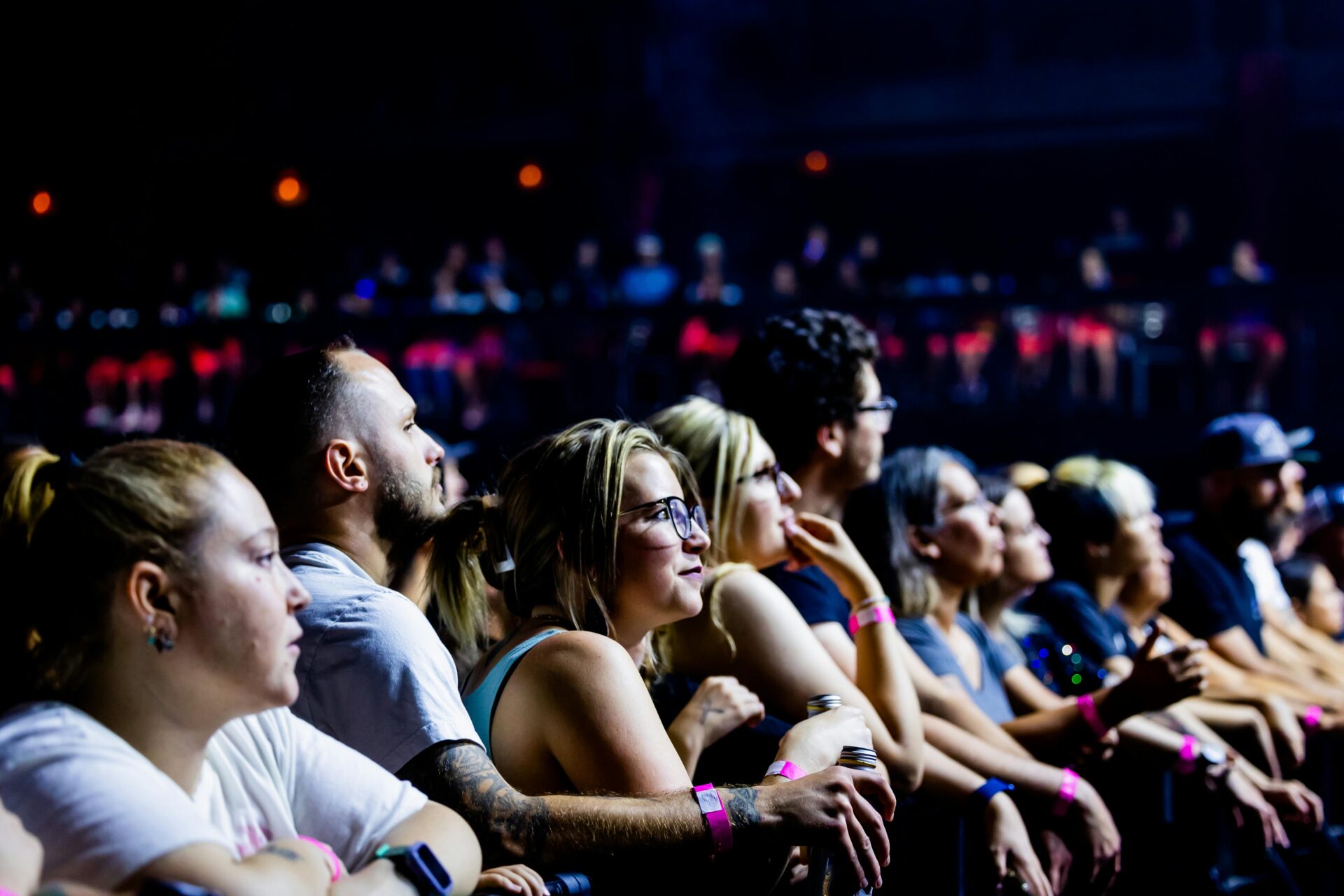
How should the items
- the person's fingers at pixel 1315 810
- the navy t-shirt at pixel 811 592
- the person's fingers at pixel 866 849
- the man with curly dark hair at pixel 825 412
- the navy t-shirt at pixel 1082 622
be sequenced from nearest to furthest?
the person's fingers at pixel 866 849
the navy t-shirt at pixel 811 592
the man with curly dark hair at pixel 825 412
the person's fingers at pixel 1315 810
the navy t-shirt at pixel 1082 622

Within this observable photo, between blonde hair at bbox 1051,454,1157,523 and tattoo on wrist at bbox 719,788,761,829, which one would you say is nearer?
tattoo on wrist at bbox 719,788,761,829

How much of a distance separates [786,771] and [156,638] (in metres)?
0.95

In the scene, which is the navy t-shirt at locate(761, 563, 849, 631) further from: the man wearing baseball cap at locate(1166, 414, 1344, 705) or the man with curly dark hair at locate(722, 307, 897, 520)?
the man wearing baseball cap at locate(1166, 414, 1344, 705)

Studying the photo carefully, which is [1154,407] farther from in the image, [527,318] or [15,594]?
[15,594]

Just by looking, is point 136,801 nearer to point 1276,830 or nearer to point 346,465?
point 346,465

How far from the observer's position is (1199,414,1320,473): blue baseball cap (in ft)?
14.1

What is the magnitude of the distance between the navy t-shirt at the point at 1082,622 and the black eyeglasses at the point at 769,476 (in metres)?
1.32

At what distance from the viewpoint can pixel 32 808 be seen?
1.12 metres

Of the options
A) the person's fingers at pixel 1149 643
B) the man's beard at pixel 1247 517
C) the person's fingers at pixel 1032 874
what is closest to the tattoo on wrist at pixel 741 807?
the person's fingers at pixel 1032 874

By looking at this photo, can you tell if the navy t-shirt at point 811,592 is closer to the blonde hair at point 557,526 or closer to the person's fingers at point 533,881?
the blonde hair at point 557,526

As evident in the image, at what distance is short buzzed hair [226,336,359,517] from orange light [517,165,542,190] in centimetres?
1236

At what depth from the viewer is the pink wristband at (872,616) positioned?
251cm

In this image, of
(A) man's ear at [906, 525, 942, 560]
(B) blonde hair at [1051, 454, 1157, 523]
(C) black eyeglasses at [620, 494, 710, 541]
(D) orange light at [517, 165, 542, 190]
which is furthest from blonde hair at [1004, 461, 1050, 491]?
(D) orange light at [517, 165, 542, 190]

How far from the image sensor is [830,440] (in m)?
2.97
